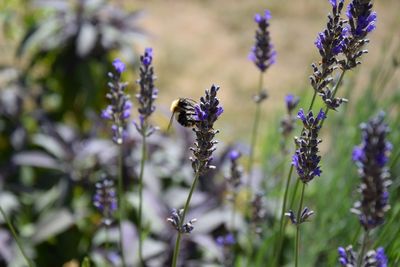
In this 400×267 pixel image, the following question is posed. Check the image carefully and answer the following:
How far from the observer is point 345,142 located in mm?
3232

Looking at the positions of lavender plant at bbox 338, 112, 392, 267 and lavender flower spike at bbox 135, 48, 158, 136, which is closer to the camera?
lavender plant at bbox 338, 112, 392, 267

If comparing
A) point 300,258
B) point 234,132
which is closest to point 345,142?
point 300,258

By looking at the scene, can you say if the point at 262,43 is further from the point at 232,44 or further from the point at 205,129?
the point at 232,44

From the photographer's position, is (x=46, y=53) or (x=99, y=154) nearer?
(x=99, y=154)

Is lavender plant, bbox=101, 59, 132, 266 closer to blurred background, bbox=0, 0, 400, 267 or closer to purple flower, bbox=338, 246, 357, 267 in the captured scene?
purple flower, bbox=338, 246, 357, 267

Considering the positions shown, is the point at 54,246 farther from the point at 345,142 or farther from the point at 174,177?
the point at 345,142

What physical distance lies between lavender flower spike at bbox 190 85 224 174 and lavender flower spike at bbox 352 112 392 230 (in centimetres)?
33

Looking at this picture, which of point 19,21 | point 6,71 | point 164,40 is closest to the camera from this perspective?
point 6,71

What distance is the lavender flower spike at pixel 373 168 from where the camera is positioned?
1.28m

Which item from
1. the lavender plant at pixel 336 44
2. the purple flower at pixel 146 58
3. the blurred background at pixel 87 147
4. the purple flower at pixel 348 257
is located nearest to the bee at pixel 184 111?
the purple flower at pixel 146 58

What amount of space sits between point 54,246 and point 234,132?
2452mm

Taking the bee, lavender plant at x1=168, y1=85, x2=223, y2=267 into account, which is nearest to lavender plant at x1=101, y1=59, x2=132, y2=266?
the bee

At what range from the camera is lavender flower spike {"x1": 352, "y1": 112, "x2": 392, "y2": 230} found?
1279mm

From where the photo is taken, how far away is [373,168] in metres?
1.30
